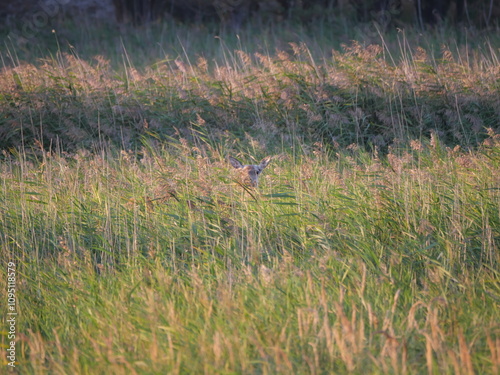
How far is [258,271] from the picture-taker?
319 centimetres

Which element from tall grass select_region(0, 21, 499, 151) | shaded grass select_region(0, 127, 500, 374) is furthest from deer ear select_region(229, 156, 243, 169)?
tall grass select_region(0, 21, 499, 151)

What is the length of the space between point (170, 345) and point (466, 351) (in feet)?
4.25

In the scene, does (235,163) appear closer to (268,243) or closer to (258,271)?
(268,243)

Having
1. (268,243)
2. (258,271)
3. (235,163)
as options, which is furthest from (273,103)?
(258,271)

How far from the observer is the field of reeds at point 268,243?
8.57ft

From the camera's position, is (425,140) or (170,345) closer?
(170,345)

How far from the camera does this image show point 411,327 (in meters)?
2.68

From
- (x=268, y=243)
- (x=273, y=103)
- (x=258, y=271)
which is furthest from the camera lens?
(x=273, y=103)

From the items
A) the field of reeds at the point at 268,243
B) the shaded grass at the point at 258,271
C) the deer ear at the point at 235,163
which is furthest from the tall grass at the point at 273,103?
the shaded grass at the point at 258,271

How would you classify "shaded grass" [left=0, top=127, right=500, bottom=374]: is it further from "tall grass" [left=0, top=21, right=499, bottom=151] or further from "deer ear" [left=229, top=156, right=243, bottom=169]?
"tall grass" [left=0, top=21, right=499, bottom=151]

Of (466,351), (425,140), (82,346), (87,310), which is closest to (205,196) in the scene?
(87,310)

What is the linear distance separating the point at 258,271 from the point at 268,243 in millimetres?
619

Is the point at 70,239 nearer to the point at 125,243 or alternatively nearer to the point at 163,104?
the point at 125,243

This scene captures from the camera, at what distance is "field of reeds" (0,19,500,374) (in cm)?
261
